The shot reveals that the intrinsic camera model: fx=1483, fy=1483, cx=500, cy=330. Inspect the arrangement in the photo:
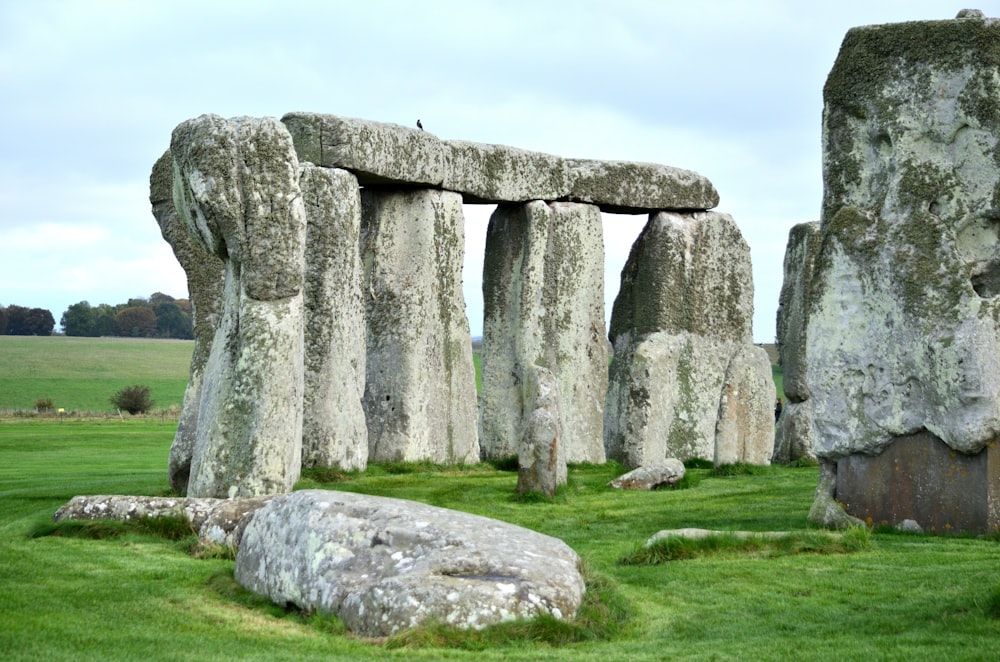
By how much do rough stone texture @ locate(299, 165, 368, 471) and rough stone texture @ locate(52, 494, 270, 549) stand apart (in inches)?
233

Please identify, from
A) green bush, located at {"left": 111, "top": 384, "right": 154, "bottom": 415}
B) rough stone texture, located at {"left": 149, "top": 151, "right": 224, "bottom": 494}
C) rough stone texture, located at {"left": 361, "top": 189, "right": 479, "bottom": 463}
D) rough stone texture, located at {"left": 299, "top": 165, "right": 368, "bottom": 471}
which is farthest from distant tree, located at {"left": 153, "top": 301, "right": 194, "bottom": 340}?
rough stone texture, located at {"left": 149, "top": 151, "right": 224, "bottom": 494}

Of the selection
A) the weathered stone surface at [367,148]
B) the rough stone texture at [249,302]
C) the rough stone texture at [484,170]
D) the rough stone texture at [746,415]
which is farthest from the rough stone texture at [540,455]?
the rough stone texture at [484,170]

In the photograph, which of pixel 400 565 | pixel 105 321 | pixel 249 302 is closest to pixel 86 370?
pixel 105 321

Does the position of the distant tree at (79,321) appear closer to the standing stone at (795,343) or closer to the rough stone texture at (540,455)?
the standing stone at (795,343)

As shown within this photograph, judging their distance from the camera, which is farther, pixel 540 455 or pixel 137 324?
pixel 137 324

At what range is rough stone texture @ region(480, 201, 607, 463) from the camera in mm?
22125

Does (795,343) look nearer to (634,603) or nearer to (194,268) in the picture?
(194,268)

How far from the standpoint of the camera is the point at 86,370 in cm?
5822

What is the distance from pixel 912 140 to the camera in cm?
1252

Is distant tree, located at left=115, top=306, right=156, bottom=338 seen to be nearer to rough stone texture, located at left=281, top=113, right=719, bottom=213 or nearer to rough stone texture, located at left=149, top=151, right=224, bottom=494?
rough stone texture, located at left=281, top=113, right=719, bottom=213

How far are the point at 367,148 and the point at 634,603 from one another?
11168 millimetres

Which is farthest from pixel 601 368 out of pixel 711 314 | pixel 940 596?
pixel 940 596

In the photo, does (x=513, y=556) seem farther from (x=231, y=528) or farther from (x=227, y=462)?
(x=227, y=462)

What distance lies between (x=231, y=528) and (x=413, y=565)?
3.11 metres
